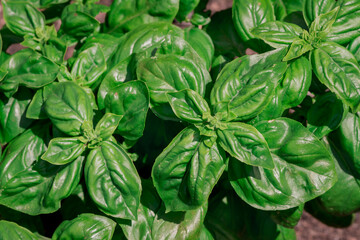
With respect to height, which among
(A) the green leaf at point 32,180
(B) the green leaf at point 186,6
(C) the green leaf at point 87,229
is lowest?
(C) the green leaf at point 87,229

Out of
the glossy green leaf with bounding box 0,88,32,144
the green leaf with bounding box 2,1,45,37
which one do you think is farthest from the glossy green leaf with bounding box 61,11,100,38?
the glossy green leaf with bounding box 0,88,32,144

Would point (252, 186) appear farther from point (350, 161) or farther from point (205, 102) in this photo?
point (350, 161)

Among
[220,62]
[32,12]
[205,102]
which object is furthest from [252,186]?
[32,12]

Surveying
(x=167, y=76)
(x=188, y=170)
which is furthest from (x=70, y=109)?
(x=188, y=170)

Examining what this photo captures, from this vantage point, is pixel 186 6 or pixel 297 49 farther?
pixel 186 6

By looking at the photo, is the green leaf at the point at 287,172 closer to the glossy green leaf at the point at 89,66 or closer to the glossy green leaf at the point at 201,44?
the glossy green leaf at the point at 201,44

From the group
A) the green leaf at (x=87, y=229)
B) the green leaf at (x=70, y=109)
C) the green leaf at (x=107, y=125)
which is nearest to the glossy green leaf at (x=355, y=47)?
the green leaf at (x=107, y=125)

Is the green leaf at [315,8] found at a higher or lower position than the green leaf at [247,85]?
higher

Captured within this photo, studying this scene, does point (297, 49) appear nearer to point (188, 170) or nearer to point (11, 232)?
point (188, 170)

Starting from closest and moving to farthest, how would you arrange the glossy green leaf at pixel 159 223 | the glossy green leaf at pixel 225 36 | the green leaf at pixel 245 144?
the green leaf at pixel 245 144, the glossy green leaf at pixel 159 223, the glossy green leaf at pixel 225 36
